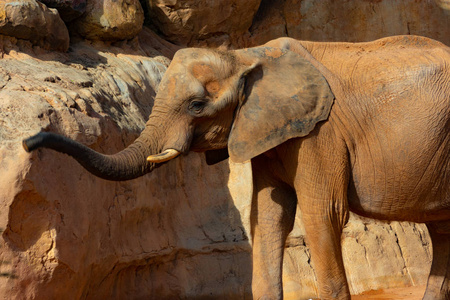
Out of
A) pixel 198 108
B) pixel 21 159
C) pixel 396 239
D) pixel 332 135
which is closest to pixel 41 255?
pixel 21 159

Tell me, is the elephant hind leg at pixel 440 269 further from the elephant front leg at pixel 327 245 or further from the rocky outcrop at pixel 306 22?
the rocky outcrop at pixel 306 22

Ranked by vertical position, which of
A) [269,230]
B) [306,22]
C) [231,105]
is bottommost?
[269,230]

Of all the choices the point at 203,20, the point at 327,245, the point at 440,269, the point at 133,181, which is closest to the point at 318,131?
the point at 327,245

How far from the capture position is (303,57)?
5156mm

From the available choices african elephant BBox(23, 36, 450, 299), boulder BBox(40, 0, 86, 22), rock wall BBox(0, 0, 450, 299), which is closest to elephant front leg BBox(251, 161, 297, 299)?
african elephant BBox(23, 36, 450, 299)

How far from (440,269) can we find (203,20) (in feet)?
13.8

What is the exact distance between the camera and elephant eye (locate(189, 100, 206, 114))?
4.71 m

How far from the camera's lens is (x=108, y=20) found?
25.5ft

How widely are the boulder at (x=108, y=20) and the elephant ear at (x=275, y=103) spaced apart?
Result: 3.08 meters

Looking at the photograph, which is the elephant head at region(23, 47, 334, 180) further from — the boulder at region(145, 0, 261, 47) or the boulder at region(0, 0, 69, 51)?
the boulder at region(145, 0, 261, 47)

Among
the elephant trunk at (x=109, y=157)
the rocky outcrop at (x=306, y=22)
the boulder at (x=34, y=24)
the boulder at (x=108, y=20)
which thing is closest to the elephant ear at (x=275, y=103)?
the elephant trunk at (x=109, y=157)

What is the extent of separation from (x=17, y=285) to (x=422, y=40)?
3.48 meters

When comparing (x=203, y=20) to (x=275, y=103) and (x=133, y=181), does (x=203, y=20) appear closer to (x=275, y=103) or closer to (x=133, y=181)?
(x=133, y=181)

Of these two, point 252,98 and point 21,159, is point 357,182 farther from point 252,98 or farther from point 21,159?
point 21,159
